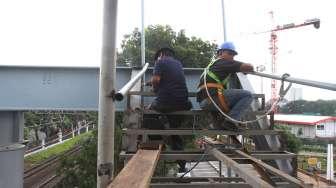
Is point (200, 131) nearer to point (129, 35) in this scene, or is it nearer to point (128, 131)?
point (128, 131)

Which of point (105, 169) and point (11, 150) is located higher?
point (105, 169)

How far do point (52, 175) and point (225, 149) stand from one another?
30800 millimetres

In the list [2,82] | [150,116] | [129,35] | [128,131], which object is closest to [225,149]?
[128,131]

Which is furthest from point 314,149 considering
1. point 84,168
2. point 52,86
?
point 52,86

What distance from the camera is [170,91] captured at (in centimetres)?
693

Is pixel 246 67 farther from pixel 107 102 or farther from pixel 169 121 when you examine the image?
pixel 107 102

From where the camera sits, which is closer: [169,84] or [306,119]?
[169,84]

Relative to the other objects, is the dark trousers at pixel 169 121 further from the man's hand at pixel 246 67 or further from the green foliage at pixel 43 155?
the green foliage at pixel 43 155

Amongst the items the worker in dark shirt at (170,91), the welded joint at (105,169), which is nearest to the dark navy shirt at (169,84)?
the worker in dark shirt at (170,91)

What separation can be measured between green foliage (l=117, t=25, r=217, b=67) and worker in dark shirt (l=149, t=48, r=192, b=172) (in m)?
24.3


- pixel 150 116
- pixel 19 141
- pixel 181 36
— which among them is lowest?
pixel 19 141

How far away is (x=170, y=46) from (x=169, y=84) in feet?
86.3

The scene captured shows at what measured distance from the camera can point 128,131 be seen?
582cm

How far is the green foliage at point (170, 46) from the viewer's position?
33.0 meters
